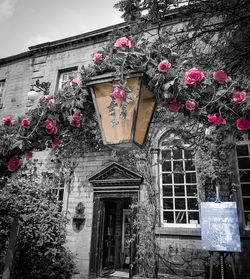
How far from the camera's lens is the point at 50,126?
5.84ft

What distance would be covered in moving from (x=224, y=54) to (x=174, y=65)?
364 centimetres

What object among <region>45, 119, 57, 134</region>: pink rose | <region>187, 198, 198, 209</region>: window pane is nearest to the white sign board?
<region>187, 198, 198, 209</region>: window pane

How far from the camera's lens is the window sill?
6686 millimetres

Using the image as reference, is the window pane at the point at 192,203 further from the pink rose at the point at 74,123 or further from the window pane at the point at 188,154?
the pink rose at the point at 74,123

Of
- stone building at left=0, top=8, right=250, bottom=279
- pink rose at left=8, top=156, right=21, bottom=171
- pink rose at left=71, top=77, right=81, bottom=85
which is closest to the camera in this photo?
pink rose at left=71, top=77, right=81, bottom=85

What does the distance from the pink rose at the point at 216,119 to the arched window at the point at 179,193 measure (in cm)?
566

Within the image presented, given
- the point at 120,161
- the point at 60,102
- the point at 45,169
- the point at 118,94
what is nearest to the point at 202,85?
the point at 118,94

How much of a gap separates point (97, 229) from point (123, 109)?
7.60 meters

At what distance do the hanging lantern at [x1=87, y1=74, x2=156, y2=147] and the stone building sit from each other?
14.3 ft

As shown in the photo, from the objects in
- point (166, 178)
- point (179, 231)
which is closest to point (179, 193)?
point (166, 178)

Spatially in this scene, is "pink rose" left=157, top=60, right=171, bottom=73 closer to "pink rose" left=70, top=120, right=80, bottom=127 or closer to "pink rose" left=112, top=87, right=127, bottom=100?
"pink rose" left=112, top=87, right=127, bottom=100

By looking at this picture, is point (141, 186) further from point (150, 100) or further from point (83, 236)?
point (150, 100)

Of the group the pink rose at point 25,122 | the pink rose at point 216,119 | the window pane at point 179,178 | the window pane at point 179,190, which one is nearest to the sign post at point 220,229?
the window pane at point 179,190

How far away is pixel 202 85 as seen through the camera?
1567 millimetres
